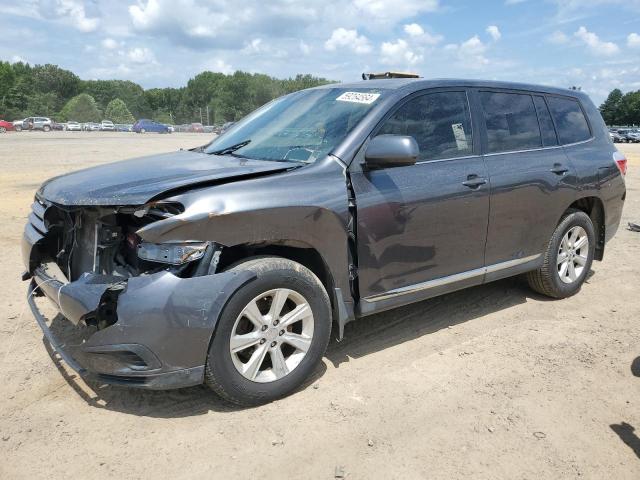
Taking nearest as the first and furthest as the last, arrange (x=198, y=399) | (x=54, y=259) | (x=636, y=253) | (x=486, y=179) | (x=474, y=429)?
(x=474, y=429) < (x=198, y=399) < (x=54, y=259) < (x=486, y=179) < (x=636, y=253)

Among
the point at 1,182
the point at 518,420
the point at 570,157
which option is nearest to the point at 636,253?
the point at 570,157

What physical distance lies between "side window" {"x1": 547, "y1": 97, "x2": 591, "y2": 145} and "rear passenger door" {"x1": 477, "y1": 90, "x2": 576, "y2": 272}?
122 millimetres

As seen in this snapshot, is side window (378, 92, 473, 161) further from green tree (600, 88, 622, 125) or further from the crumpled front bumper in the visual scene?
green tree (600, 88, 622, 125)

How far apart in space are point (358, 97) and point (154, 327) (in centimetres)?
216

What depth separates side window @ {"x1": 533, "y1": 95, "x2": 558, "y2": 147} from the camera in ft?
15.6

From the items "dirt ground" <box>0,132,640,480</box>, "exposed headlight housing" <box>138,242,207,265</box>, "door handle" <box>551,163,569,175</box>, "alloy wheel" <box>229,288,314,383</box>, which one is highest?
"door handle" <box>551,163,569,175</box>

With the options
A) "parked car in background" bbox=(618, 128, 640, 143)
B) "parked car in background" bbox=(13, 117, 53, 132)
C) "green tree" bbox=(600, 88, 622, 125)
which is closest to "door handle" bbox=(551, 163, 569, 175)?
"parked car in background" bbox=(618, 128, 640, 143)

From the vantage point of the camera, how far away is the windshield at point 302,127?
3637mm

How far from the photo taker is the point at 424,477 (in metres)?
2.60

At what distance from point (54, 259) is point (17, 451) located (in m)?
1.22

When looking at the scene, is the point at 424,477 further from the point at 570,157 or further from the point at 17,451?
the point at 570,157

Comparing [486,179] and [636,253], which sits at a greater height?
[486,179]

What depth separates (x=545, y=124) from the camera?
15.7 feet

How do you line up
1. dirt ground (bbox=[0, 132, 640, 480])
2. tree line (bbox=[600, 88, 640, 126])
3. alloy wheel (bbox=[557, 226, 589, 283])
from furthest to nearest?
1. tree line (bbox=[600, 88, 640, 126])
2. alloy wheel (bbox=[557, 226, 589, 283])
3. dirt ground (bbox=[0, 132, 640, 480])
